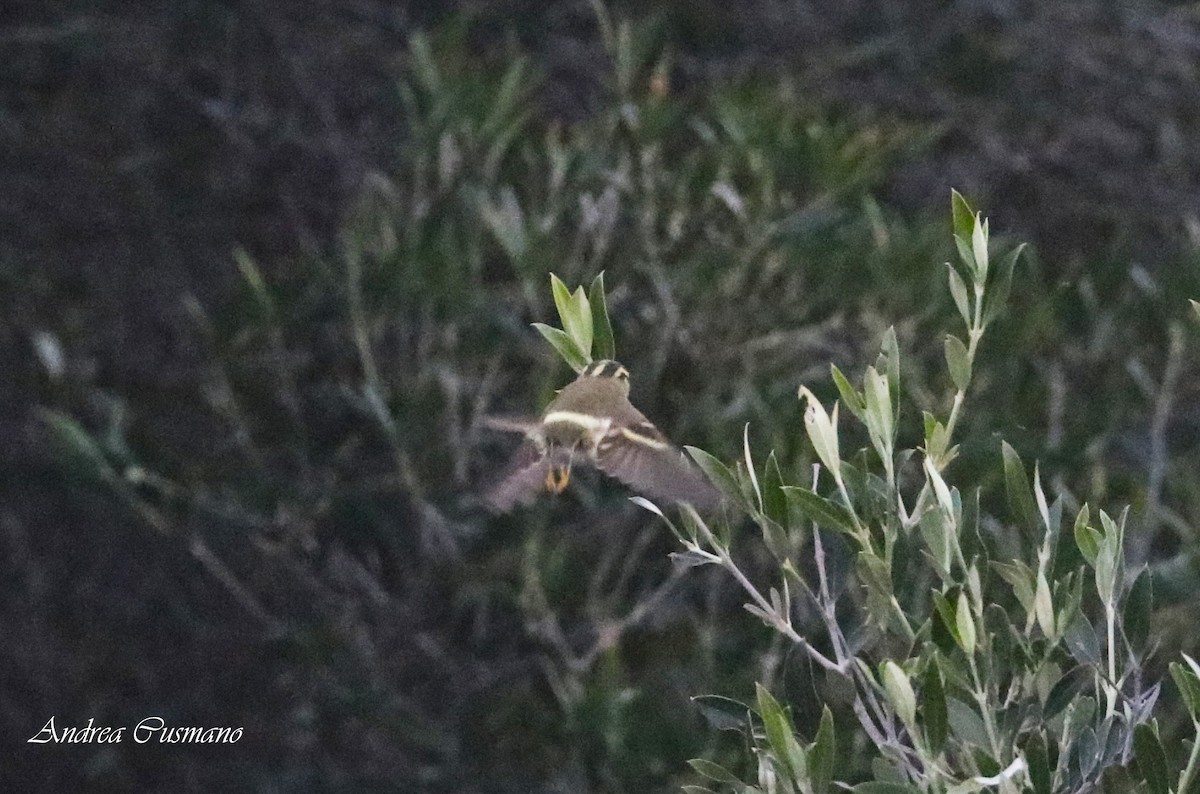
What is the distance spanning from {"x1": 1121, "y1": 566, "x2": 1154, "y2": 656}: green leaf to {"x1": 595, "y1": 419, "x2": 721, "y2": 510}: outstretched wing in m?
0.37

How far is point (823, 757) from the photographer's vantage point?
1.43 m

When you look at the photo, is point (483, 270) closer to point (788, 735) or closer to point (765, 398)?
point (765, 398)

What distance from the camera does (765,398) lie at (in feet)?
12.2

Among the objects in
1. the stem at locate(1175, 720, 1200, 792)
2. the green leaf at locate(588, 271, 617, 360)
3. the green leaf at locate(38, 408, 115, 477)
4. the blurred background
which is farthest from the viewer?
the blurred background

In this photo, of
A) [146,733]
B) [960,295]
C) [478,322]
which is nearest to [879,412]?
[960,295]

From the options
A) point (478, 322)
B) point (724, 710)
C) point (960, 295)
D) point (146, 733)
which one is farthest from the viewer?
point (146, 733)

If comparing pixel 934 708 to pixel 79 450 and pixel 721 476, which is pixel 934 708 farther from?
pixel 79 450

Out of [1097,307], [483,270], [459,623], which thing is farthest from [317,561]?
[1097,307]

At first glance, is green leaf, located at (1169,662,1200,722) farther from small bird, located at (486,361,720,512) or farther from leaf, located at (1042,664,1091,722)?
small bird, located at (486,361,720,512)

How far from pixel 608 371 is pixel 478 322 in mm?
1934

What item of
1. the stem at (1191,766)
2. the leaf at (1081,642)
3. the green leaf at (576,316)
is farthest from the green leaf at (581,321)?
the stem at (1191,766)

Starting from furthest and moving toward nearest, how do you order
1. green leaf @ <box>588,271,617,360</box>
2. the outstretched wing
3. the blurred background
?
the blurred background → the outstretched wing → green leaf @ <box>588,271,617,360</box>

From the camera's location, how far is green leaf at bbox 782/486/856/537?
4.85 ft

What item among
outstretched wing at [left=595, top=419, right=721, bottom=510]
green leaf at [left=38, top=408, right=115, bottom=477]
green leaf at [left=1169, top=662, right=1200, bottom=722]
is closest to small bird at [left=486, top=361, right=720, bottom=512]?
outstretched wing at [left=595, top=419, right=721, bottom=510]
